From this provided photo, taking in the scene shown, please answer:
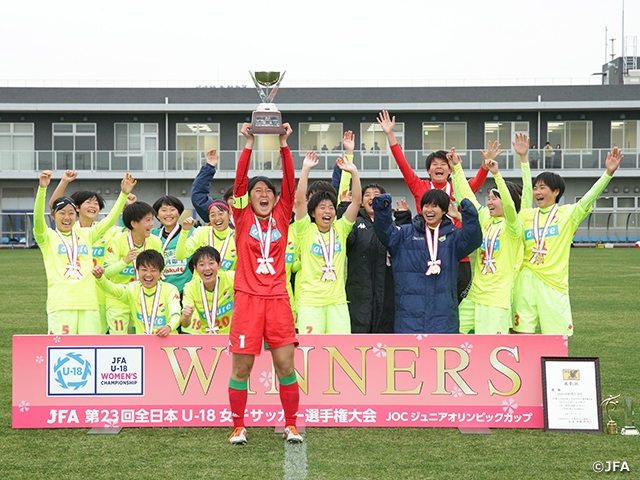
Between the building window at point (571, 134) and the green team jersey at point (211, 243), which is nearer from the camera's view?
the green team jersey at point (211, 243)

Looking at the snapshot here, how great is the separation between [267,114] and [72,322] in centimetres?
254

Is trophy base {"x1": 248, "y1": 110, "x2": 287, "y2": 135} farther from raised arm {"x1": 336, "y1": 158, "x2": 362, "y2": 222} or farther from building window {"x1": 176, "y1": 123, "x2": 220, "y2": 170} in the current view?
building window {"x1": 176, "y1": 123, "x2": 220, "y2": 170}

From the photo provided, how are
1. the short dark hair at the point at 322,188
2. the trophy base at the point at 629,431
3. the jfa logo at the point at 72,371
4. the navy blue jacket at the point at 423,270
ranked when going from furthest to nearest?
1. the short dark hair at the point at 322,188
2. the navy blue jacket at the point at 423,270
3. the jfa logo at the point at 72,371
4. the trophy base at the point at 629,431

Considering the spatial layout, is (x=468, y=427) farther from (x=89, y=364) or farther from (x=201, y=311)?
Answer: (x=89, y=364)

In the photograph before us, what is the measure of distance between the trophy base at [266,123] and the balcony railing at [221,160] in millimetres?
28209

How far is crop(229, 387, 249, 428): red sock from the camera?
535 cm

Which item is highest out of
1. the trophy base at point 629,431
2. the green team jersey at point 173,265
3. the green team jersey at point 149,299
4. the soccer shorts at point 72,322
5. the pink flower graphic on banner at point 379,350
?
the green team jersey at point 173,265

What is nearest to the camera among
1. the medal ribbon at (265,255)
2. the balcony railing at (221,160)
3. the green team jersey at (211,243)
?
the medal ribbon at (265,255)

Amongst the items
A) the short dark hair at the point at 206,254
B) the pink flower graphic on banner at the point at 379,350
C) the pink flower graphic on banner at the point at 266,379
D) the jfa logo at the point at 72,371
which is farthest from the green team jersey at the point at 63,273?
the pink flower graphic on banner at the point at 379,350

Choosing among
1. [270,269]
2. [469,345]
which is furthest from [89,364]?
[469,345]

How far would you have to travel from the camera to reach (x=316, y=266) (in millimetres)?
6352

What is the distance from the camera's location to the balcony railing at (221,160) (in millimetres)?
33562

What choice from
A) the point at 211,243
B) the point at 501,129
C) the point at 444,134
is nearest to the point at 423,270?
the point at 211,243

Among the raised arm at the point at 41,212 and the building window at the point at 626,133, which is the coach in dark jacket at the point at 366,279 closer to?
the raised arm at the point at 41,212
